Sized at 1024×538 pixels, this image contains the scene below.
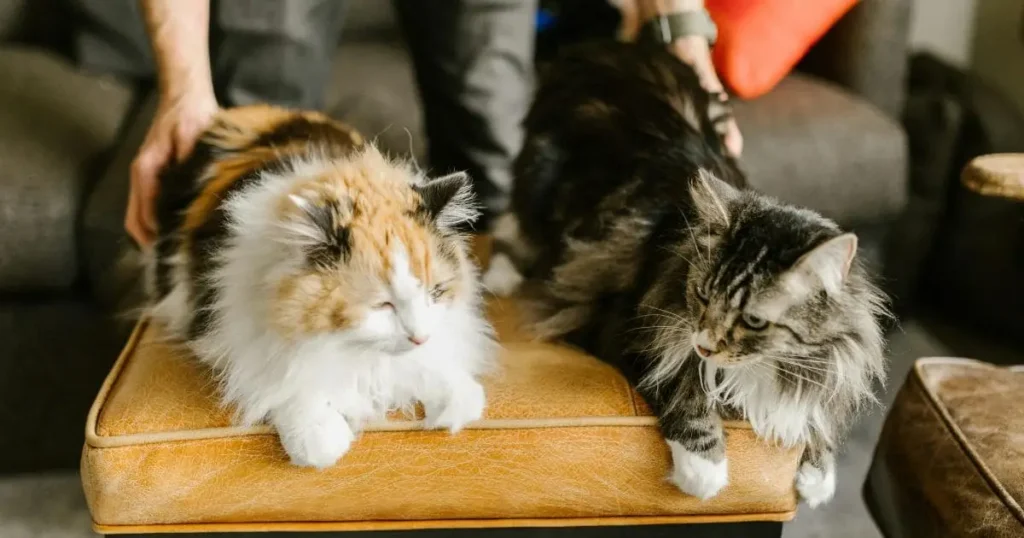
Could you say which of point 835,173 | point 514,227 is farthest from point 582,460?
point 835,173

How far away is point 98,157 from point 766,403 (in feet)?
3.91

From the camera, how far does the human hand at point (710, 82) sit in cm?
138

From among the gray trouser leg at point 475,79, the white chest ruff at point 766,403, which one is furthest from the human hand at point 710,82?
the white chest ruff at point 766,403

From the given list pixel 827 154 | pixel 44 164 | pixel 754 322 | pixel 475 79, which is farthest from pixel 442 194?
pixel 827 154

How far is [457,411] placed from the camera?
39.3 inches

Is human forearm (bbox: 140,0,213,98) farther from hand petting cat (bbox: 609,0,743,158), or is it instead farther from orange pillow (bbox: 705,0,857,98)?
orange pillow (bbox: 705,0,857,98)

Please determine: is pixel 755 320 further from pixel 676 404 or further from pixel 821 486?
pixel 821 486

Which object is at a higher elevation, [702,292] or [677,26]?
[677,26]

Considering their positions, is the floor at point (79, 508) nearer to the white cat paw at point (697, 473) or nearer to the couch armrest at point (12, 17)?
the white cat paw at point (697, 473)

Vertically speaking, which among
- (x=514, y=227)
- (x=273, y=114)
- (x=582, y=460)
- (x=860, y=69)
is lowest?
(x=582, y=460)

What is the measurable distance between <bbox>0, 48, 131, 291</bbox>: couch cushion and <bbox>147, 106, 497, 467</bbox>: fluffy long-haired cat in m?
0.31

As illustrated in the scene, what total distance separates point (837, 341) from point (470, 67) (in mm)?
772

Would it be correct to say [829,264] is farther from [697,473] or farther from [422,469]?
[422,469]

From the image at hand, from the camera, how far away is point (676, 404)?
101 centimetres
